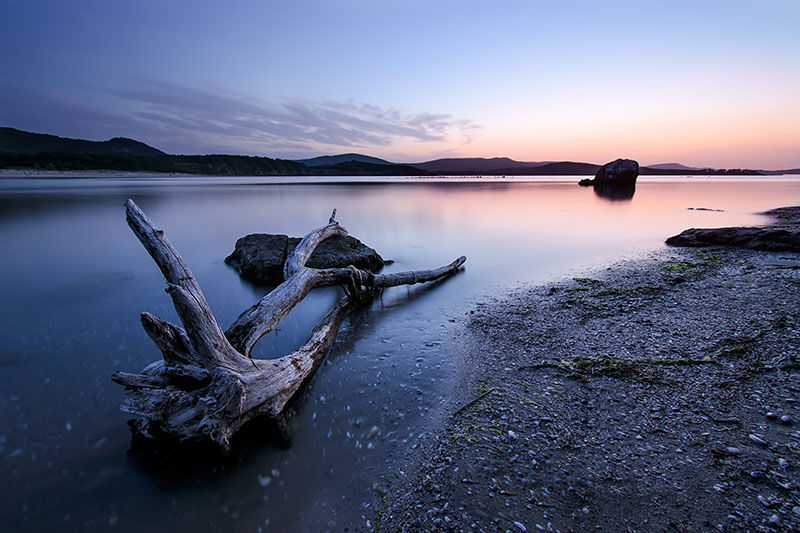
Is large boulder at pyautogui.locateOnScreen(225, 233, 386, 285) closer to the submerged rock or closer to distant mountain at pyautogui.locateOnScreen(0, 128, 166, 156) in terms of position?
the submerged rock

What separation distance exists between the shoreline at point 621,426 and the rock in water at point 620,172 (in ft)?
192

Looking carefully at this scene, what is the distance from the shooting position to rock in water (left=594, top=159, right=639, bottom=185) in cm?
5334

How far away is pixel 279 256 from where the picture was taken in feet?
28.8

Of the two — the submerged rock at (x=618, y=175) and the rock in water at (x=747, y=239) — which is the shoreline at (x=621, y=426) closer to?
the rock in water at (x=747, y=239)

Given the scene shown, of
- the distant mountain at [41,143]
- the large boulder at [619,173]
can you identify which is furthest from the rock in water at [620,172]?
the distant mountain at [41,143]

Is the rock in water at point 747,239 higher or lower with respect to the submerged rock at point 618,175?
lower

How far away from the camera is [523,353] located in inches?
182

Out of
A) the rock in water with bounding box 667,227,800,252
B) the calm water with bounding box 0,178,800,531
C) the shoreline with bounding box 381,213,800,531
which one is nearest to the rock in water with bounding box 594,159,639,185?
the rock in water with bounding box 667,227,800,252

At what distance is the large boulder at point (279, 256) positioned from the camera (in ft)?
28.1

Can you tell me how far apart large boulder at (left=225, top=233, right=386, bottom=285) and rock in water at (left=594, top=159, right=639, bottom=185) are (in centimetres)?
5869

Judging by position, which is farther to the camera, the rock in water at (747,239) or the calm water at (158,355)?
the rock in water at (747,239)

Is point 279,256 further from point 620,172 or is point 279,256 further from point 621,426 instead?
point 620,172

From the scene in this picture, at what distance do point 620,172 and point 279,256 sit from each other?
203ft

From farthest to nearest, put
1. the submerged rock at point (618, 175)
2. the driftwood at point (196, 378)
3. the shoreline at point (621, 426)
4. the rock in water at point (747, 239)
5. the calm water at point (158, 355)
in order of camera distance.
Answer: the submerged rock at point (618, 175) < the rock in water at point (747, 239) < the driftwood at point (196, 378) < the calm water at point (158, 355) < the shoreline at point (621, 426)
